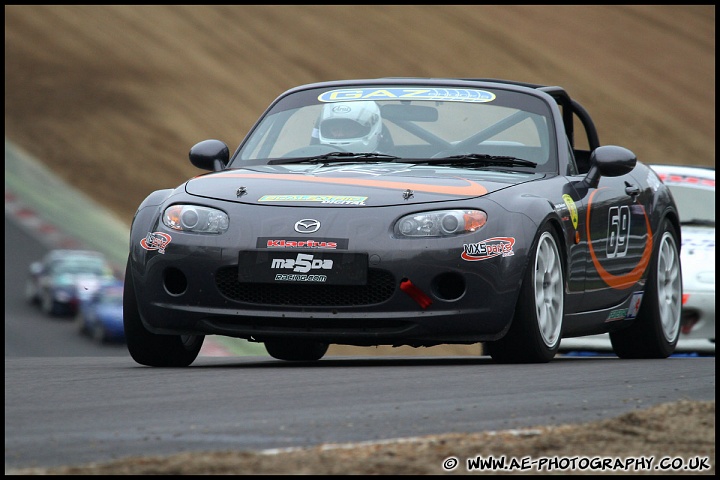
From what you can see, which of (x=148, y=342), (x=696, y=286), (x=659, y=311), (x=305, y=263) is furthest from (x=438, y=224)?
(x=696, y=286)

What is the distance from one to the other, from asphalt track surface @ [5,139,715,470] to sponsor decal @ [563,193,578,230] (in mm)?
722

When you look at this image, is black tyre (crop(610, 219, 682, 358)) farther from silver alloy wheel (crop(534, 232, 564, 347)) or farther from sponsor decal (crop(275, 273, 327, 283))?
sponsor decal (crop(275, 273, 327, 283))

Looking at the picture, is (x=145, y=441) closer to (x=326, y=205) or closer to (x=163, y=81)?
(x=326, y=205)

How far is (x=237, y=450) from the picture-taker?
13.2 feet

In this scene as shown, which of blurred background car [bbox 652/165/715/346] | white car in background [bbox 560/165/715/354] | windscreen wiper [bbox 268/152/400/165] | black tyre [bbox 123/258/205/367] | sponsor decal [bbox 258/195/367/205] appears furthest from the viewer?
blurred background car [bbox 652/165/715/346]

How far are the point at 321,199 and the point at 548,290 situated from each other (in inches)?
47.6

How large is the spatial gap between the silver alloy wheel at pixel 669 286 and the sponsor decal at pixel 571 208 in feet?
4.57

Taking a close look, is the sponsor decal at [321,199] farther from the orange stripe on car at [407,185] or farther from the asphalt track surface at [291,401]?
the asphalt track surface at [291,401]

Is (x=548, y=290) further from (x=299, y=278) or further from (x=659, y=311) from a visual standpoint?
(x=659, y=311)

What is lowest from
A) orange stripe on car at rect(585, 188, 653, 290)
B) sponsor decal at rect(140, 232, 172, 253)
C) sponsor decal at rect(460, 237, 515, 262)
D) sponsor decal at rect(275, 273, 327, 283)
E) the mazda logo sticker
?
orange stripe on car at rect(585, 188, 653, 290)

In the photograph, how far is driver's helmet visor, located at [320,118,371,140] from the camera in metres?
7.81

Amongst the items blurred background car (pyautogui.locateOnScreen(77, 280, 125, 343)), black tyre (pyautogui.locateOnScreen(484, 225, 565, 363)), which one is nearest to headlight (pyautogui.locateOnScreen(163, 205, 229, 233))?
black tyre (pyautogui.locateOnScreen(484, 225, 565, 363))

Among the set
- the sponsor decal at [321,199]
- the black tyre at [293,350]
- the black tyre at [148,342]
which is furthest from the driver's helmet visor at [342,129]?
the black tyre at [293,350]

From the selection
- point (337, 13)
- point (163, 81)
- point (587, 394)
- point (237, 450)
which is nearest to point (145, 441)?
point (237, 450)
